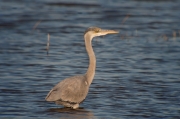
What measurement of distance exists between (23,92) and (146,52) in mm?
5383

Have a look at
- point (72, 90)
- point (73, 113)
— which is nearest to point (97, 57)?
point (72, 90)

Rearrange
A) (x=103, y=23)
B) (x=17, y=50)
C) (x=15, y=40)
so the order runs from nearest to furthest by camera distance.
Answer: (x=17, y=50) < (x=15, y=40) < (x=103, y=23)

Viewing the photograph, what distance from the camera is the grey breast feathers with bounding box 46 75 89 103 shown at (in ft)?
34.1

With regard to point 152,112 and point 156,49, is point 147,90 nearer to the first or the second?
point 152,112

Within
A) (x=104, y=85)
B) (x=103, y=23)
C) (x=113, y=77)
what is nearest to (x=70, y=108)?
(x=104, y=85)

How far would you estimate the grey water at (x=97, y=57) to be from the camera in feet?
36.3

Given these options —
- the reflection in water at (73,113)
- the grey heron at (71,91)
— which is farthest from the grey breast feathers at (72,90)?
the reflection in water at (73,113)

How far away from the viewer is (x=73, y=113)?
10.5 m

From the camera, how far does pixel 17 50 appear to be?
54.2 ft

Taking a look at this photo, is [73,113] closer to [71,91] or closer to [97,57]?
[71,91]

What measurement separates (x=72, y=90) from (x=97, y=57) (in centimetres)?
550

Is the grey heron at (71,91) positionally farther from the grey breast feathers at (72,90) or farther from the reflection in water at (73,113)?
the reflection in water at (73,113)

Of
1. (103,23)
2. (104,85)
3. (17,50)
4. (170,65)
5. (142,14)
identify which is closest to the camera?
(104,85)

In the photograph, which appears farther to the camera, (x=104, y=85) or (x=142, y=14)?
(x=142, y=14)
